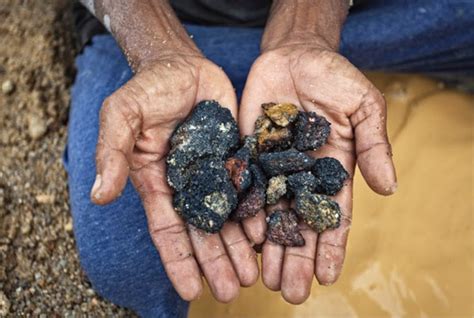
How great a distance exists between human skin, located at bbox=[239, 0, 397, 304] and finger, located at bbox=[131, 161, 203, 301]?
7.3 inches

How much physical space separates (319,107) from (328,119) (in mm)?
45

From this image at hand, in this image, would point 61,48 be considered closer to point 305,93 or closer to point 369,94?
point 305,93

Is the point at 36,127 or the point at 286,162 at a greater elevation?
the point at 286,162

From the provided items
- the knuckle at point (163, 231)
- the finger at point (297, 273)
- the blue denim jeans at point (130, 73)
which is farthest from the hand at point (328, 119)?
the blue denim jeans at point (130, 73)

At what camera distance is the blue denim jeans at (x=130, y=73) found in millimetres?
1870

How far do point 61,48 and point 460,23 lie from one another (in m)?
1.45

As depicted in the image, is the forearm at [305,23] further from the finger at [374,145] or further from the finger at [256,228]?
the finger at [256,228]

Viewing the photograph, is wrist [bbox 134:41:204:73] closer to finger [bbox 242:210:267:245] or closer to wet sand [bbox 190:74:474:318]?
finger [bbox 242:210:267:245]

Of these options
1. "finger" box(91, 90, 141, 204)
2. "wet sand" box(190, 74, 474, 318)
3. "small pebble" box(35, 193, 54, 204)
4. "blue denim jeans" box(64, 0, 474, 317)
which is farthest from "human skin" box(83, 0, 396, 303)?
"small pebble" box(35, 193, 54, 204)

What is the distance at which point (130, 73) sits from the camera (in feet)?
6.84

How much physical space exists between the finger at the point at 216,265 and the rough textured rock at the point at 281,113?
1.13 ft

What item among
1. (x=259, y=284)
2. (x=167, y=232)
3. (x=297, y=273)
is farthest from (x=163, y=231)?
(x=259, y=284)

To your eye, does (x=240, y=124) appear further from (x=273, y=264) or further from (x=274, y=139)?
(x=273, y=264)

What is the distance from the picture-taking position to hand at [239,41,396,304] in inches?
59.4
